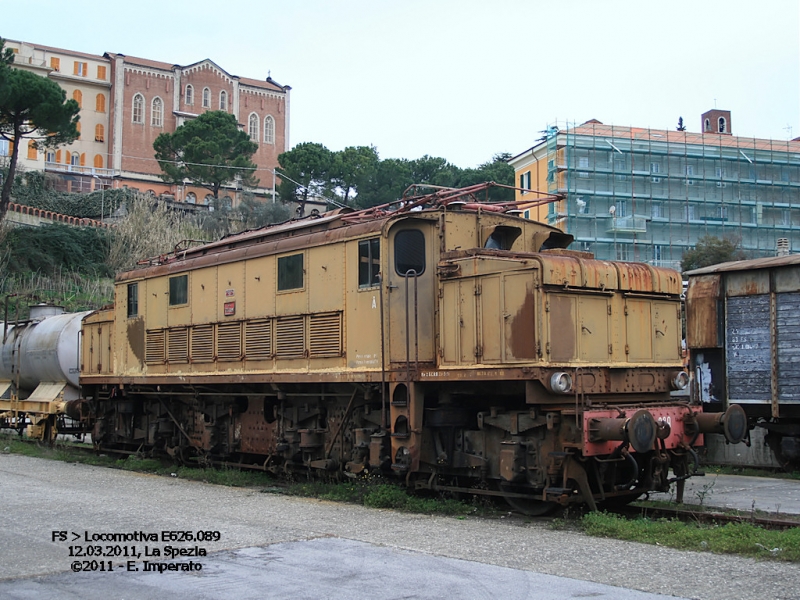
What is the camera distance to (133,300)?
18.0m

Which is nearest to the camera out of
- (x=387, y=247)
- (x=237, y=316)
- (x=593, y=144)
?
(x=387, y=247)

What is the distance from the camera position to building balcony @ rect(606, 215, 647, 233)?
5575 cm

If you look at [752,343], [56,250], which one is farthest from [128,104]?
[752,343]

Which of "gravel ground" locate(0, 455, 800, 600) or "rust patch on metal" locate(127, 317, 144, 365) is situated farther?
"rust patch on metal" locate(127, 317, 144, 365)

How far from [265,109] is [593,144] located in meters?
44.4

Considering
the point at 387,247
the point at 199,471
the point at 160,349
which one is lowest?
the point at 199,471

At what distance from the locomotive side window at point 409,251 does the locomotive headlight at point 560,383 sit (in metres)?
2.61

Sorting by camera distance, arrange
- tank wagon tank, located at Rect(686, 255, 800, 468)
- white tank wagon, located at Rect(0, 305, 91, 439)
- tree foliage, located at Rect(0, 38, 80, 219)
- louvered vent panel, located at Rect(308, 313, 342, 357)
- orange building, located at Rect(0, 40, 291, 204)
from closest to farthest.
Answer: louvered vent panel, located at Rect(308, 313, 342, 357) < tank wagon tank, located at Rect(686, 255, 800, 468) < white tank wagon, located at Rect(0, 305, 91, 439) < tree foliage, located at Rect(0, 38, 80, 219) < orange building, located at Rect(0, 40, 291, 204)

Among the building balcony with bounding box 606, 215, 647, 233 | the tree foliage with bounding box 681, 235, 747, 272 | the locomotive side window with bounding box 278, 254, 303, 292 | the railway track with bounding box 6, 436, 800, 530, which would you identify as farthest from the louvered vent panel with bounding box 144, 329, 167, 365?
the building balcony with bounding box 606, 215, 647, 233

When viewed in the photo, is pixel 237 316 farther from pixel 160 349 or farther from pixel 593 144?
pixel 593 144

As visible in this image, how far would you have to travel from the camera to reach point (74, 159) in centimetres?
8194

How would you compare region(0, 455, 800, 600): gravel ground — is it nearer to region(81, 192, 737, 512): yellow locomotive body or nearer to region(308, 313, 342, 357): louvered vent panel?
region(81, 192, 737, 512): yellow locomotive body

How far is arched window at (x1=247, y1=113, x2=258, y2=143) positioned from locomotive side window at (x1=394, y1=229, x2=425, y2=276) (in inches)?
3132

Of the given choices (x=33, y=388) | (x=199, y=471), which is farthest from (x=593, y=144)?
(x=199, y=471)
